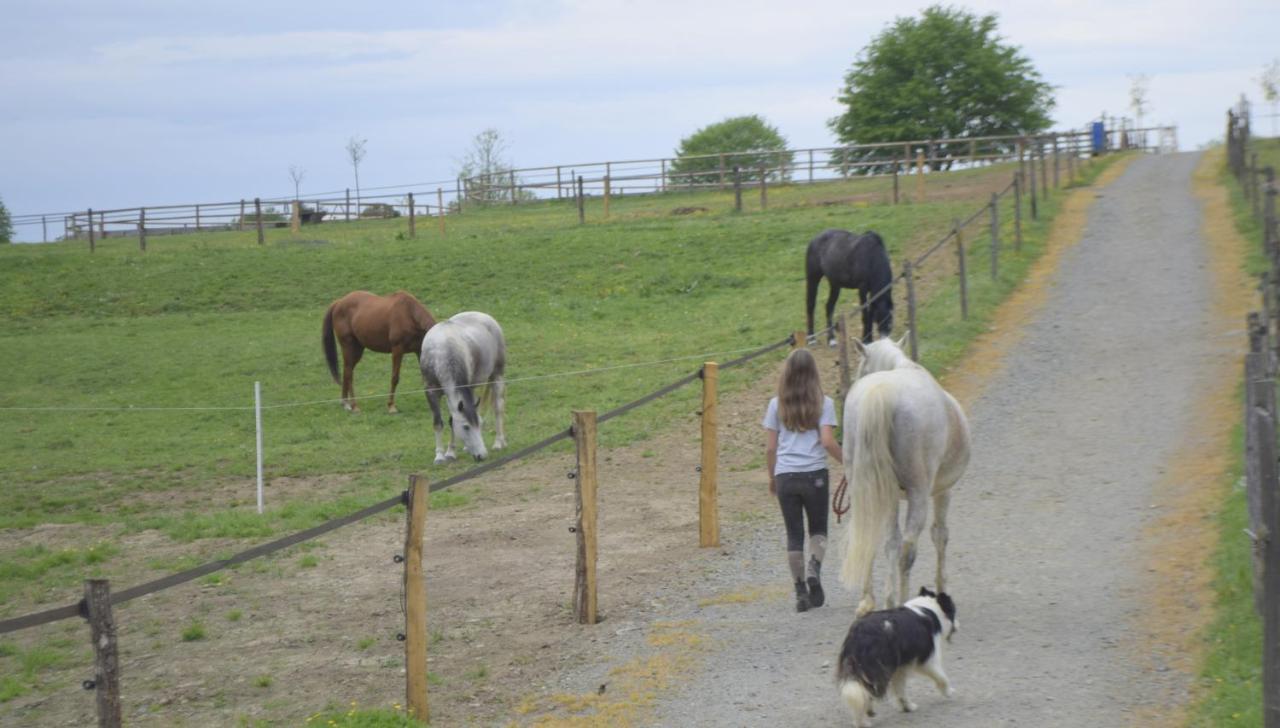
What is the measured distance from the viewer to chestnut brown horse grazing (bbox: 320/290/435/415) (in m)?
16.0

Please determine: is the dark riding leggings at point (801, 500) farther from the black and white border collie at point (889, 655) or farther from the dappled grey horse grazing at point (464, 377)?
the dappled grey horse grazing at point (464, 377)

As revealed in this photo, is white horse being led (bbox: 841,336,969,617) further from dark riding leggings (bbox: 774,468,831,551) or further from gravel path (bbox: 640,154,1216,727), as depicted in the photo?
gravel path (bbox: 640,154,1216,727)

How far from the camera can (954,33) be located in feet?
156

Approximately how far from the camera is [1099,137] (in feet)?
147

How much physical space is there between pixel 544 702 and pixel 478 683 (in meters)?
0.55

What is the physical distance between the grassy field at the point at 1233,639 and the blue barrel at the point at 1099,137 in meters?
A: 38.6

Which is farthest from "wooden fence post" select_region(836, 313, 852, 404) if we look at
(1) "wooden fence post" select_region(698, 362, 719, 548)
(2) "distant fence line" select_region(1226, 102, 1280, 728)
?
(2) "distant fence line" select_region(1226, 102, 1280, 728)

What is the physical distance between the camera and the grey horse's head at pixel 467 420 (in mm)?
13141

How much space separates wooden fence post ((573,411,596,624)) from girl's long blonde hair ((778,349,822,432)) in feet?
4.25

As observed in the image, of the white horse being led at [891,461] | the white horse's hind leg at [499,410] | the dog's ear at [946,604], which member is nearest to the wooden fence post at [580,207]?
the white horse's hind leg at [499,410]

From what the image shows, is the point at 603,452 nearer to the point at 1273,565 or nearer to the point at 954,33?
the point at 1273,565

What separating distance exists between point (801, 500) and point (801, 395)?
648 millimetres

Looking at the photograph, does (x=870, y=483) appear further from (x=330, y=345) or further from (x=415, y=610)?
(x=330, y=345)

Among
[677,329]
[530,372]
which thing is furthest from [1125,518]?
[677,329]
